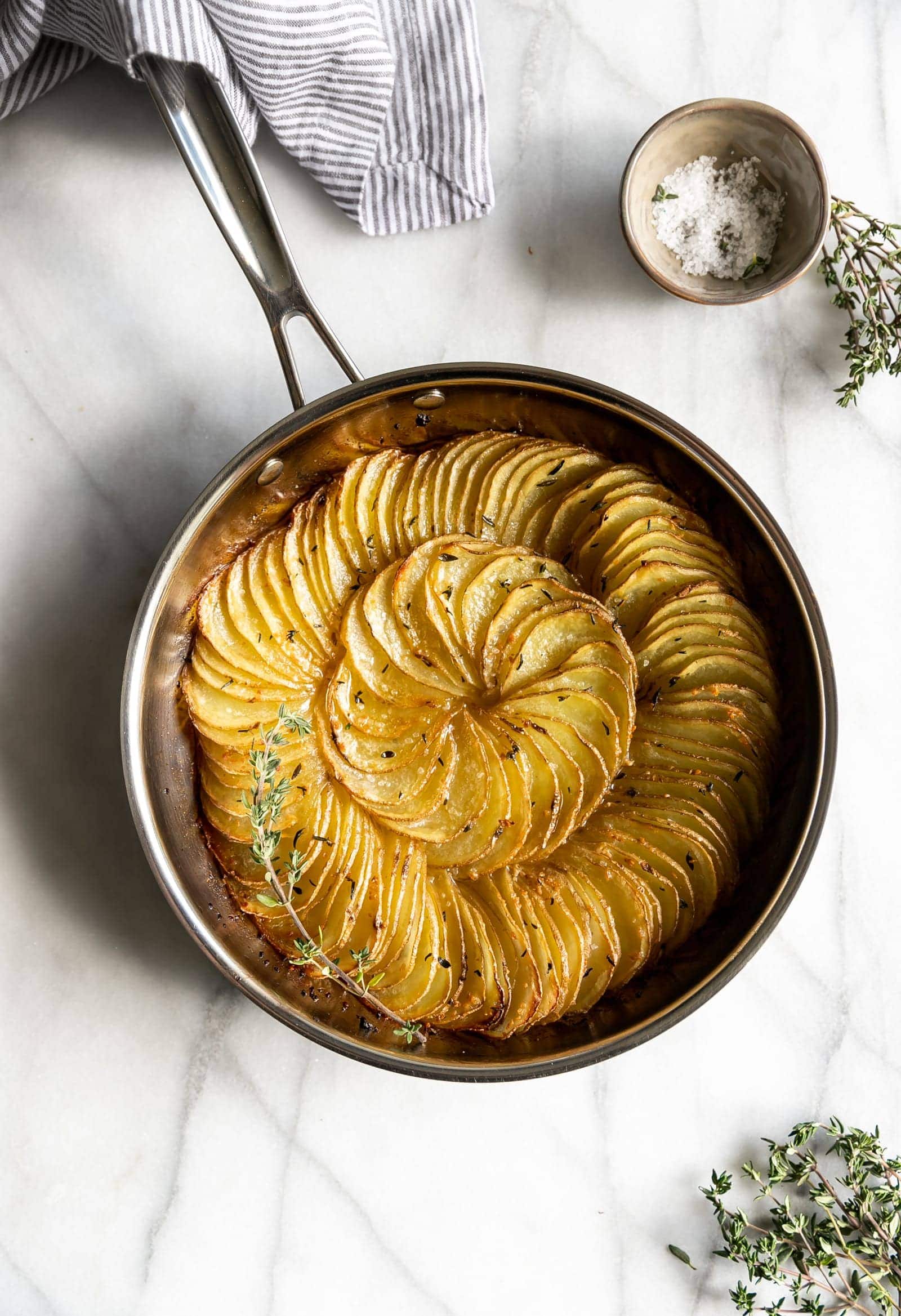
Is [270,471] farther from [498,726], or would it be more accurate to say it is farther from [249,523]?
[498,726]

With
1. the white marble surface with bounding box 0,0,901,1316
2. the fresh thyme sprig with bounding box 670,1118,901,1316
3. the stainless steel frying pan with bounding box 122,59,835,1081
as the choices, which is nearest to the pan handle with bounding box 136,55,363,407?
the stainless steel frying pan with bounding box 122,59,835,1081

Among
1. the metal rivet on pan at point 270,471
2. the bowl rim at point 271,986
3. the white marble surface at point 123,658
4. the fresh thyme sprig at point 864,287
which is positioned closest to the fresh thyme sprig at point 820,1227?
the white marble surface at point 123,658

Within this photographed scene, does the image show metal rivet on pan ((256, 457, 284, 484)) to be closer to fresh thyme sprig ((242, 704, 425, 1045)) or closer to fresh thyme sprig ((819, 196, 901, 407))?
fresh thyme sprig ((242, 704, 425, 1045))

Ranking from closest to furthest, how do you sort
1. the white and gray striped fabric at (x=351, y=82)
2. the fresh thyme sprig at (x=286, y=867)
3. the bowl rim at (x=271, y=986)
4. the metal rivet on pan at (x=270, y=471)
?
1. the fresh thyme sprig at (x=286, y=867)
2. the bowl rim at (x=271, y=986)
3. the metal rivet on pan at (x=270, y=471)
4. the white and gray striped fabric at (x=351, y=82)

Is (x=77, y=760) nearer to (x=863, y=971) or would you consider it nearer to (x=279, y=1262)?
(x=279, y=1262)

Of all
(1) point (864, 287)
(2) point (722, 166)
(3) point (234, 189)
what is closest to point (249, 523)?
(3) point (234, 189)

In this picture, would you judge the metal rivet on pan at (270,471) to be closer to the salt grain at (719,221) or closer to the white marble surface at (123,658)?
the white marble surface at (123,658)
